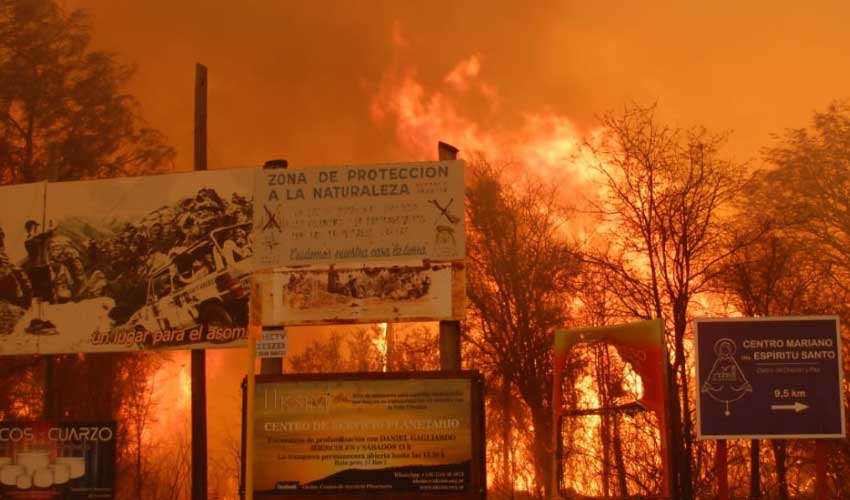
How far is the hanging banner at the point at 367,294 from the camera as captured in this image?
16.2 metres

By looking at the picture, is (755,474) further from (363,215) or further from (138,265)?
(138,265)

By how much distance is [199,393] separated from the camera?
58.9 ft

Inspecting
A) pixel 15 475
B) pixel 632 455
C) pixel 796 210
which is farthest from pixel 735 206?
pixel 15 475

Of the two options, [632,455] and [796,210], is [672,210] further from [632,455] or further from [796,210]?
[796,210]

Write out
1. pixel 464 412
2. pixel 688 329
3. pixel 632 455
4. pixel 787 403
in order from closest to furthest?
pixel 787 403, pixel 464 412, pixel 632 455, pixel 688 329

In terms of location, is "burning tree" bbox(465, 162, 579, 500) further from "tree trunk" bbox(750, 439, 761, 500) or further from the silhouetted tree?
the silhouetted tree

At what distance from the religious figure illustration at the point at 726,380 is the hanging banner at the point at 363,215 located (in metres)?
4.68

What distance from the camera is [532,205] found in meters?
31.9

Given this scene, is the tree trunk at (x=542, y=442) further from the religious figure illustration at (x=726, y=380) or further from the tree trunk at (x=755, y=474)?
the religious figure illustration at (x=726, y=380)

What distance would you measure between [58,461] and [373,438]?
5.40 meters

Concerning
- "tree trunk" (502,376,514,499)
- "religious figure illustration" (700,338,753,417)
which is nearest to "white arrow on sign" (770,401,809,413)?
"religious figure illustration" (700,338,753,417)

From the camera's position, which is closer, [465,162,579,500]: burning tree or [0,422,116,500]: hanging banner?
[0,422,116,500]: hanging banner

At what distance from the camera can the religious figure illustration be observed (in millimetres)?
13234

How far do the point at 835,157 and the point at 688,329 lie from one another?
1138 centimetres
